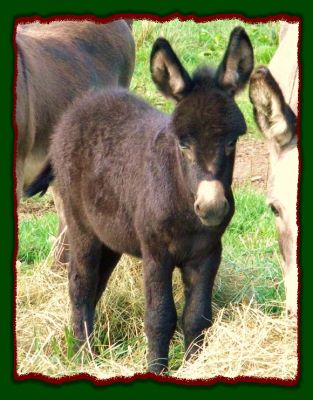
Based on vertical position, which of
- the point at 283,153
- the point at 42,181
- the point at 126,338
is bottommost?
the point at 126,338

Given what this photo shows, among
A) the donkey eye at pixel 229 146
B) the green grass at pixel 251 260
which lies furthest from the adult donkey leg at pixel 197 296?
the donkey eye at pixel 229 146

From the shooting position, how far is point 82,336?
5.39m

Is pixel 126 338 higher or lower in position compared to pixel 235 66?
lower

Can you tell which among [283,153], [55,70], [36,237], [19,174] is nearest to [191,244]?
[283,153]

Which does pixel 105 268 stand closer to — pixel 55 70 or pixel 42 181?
pixel 42 181

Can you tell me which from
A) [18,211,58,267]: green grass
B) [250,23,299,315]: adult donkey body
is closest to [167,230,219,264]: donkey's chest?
[250,23,299,315]: adult donkey body

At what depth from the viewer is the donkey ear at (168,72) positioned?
14.6 ft

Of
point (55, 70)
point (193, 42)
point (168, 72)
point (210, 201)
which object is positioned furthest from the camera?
point (193, 42)

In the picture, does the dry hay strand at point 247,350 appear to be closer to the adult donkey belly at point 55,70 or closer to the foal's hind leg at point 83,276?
the foal's hind leg at point 83,276

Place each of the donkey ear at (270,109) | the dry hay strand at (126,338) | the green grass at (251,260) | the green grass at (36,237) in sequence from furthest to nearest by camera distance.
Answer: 1. the green grass at (36,237)
2. the green grass at (251,260)
3. the dry hay strand at (126,338)
4. the donkey ear at (270,109)

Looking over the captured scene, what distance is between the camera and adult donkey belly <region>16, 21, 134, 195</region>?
622cm

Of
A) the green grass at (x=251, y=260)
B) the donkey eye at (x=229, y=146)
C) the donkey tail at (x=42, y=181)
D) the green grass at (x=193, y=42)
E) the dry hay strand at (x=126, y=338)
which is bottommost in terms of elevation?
the dry hay strand at (x=126, y=338)

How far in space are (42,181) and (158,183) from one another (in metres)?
1.27

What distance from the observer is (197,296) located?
489 centimetres
